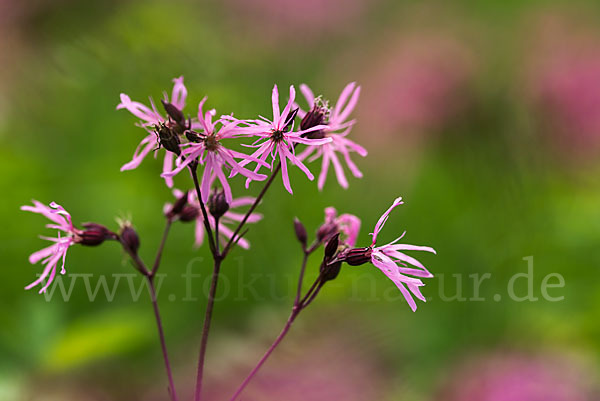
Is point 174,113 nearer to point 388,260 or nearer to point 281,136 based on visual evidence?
point 281,136

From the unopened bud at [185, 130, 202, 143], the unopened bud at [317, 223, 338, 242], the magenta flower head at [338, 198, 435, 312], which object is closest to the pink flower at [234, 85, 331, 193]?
the unopened bud at [185, 130, 202, 143]

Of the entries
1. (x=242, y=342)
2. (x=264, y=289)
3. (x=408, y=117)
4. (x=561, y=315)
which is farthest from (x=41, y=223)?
(x=561, y=315)

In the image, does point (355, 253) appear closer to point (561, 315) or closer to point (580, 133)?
point (561, 315)

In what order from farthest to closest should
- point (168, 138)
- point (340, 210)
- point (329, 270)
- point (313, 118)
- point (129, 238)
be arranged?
1. point (340, 210)
2. point (129, 238)
3. point (313, 118)
4. point (329, 270)
5. point (168, 138)

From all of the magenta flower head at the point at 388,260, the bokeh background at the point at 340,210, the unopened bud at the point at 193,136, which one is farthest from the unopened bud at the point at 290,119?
the bokeh background at the point at 340,210

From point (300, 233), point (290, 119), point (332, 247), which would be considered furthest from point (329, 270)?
point (290, 119)

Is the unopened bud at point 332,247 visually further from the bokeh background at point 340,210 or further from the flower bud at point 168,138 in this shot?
the bokeh background at point 340,210

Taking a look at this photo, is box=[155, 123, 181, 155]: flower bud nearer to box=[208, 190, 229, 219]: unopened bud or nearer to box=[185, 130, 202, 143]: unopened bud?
box=[185, 130, 202, 143]: unopened bud
